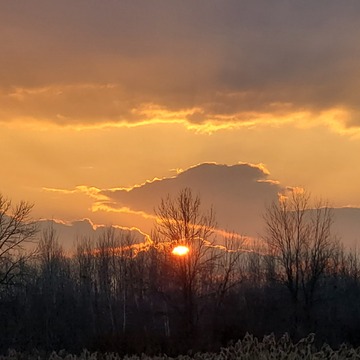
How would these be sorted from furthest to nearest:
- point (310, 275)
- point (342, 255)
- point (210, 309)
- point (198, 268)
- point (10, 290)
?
point (342, 255)
point (10, 290)
point (310, 275)
point (198, 268)
point (210, 309)

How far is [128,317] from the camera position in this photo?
59.7 meters

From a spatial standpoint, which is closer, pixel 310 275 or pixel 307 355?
pixel 307 355

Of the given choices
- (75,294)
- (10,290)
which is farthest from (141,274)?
(10,290)

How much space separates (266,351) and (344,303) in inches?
1934

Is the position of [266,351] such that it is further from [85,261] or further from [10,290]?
[85,261]

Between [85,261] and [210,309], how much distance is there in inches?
1491

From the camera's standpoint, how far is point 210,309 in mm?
39656

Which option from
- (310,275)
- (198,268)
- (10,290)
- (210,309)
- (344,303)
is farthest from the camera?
(344,303)

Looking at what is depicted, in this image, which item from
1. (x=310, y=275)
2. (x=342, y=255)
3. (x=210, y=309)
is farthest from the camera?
→ (x=342, y=255)

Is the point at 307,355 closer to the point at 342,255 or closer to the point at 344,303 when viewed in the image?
the point at 344,303

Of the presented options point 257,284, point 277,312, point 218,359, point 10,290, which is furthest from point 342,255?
point 218,359

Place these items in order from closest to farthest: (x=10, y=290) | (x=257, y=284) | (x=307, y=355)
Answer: (x=307, y=355), (x=10, y=290), (x=257, y=284)

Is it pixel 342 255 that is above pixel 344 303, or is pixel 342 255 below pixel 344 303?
above

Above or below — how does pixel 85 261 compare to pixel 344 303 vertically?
above
